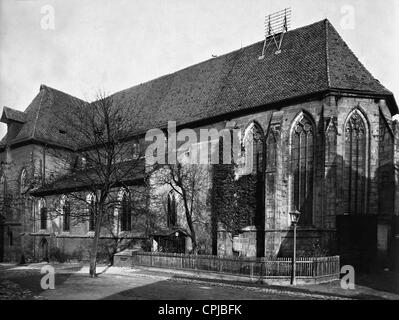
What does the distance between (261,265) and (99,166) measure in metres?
10.3

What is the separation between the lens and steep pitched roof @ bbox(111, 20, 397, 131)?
72.9ft

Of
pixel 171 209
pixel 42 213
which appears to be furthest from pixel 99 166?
pixel 42 213

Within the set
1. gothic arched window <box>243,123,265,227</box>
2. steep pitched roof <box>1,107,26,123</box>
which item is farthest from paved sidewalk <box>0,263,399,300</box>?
steep pitched roof <box>1,107,26,123</box>

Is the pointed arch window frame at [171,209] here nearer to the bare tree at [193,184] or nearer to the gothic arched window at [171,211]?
the gothic arched window at [171,211]

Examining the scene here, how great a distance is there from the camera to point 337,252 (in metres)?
20.1

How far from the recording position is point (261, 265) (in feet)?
54.9

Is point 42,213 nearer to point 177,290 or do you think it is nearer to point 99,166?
point 99,166

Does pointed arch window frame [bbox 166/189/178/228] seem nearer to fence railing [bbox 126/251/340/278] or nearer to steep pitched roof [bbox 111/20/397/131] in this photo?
steep pitched roof [bbox 111/20/397/131]

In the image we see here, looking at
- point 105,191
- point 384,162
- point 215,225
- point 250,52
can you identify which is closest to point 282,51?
point 250,52

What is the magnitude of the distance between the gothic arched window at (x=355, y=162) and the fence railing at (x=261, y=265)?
15.7ft

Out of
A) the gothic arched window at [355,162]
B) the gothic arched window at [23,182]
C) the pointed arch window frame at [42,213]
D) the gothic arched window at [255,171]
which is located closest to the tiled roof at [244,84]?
the gothic arched window at [255,171]

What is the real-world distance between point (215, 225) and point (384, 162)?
1034 cm

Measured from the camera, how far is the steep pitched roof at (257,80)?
22219mm
